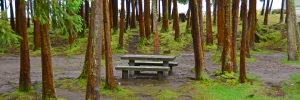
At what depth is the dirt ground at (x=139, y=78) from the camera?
1383 cm

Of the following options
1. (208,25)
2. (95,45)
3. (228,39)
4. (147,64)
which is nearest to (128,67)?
(147,64)

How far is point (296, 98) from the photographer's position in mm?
12148

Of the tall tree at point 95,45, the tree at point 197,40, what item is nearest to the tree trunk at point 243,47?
the tree at point 197,40

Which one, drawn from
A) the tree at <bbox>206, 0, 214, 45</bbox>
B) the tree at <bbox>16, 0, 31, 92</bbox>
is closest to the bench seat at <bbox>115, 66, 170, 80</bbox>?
the tree at <bbox>16, 0, 31, 92</bbox>

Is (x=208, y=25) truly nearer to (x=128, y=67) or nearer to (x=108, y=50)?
(x=128, y=67)

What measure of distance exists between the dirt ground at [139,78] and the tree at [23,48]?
39.3 inches

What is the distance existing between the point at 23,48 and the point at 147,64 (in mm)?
5221

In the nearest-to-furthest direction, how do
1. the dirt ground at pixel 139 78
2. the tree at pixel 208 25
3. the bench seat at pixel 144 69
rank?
1. the dirt ground at pixel 139 78
2. the bench seat at pixel 144 69
3. the tree at pixel 208 25

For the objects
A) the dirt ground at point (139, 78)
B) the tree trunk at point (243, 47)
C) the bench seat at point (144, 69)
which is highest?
the tree trunk at point (243, 47)

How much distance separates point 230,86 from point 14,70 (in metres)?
9.98

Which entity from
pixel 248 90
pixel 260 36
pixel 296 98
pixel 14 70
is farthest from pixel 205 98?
pixel 260 36

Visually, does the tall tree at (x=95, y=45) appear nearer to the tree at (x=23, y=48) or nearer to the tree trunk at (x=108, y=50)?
the tree trunk at (x=108, y=50)

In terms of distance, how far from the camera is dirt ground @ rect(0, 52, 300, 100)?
13.8 m

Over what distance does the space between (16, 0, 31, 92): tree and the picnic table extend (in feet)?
10.5
